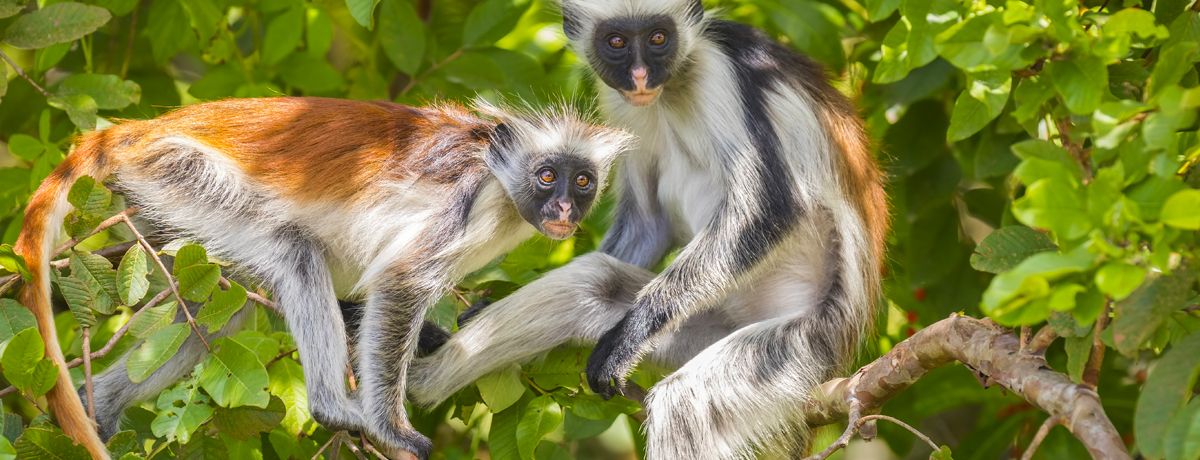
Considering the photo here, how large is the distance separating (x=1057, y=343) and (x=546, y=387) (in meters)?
3.05

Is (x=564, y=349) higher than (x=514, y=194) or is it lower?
lower

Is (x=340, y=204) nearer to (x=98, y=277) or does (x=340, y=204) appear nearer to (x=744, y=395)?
(x=98, y=277)

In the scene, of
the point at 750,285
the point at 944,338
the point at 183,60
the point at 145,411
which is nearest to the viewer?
the point at 944,338

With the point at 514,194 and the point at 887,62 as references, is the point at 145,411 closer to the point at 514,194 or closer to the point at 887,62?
the point at 514,194

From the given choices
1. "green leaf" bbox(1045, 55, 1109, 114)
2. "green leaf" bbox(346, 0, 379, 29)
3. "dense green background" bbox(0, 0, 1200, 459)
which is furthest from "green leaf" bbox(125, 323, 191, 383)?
"green leaf" bbox(1045, 55, 1109, 114)

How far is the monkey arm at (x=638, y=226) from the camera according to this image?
6520 millimetres

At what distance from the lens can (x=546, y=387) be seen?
16.7ft

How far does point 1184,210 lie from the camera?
241 cm

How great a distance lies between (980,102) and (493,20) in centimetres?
323

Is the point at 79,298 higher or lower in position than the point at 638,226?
higher

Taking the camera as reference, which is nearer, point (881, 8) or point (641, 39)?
point (881, 8)

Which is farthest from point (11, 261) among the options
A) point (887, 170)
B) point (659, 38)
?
point (887, 170)

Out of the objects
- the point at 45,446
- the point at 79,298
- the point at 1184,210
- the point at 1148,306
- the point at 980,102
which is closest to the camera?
the point at 1184,210

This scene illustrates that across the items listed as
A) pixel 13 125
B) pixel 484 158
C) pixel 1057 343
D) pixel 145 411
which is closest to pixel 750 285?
pixel 484 158
